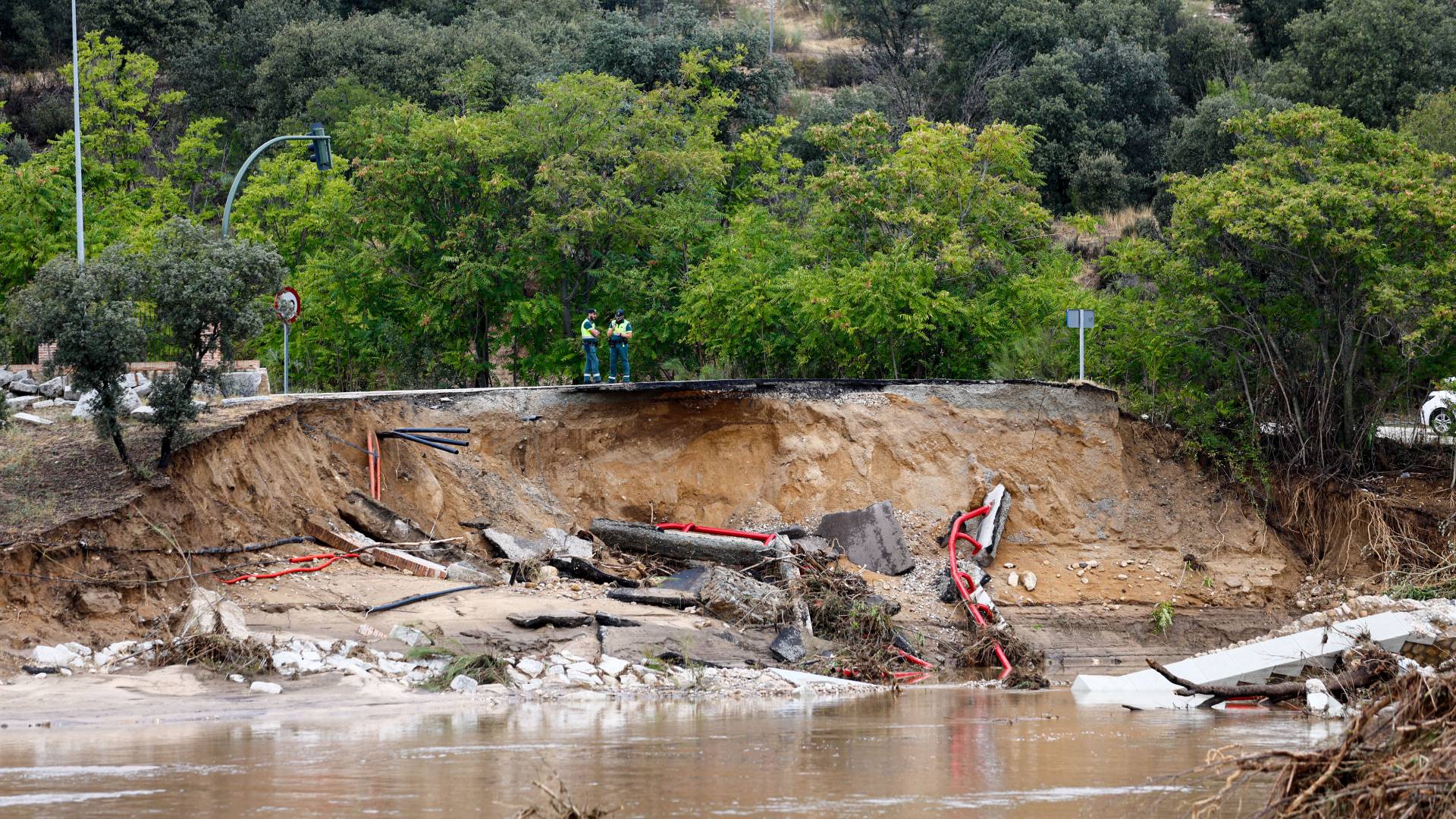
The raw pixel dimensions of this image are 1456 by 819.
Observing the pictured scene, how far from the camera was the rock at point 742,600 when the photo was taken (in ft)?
67.5

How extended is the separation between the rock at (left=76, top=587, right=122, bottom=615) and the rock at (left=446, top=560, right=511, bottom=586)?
4419mm

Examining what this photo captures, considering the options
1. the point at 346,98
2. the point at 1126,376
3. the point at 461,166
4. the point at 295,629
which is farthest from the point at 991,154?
the point at 346,98

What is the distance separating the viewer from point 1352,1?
152 feet

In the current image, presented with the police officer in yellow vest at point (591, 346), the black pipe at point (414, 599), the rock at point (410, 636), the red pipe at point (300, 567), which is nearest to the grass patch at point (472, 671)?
the rock at point (410, 636)

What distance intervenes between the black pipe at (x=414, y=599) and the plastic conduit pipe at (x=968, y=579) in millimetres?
7484

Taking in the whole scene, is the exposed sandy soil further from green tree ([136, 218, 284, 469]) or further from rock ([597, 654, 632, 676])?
rock ([597, 654, 632, 676])

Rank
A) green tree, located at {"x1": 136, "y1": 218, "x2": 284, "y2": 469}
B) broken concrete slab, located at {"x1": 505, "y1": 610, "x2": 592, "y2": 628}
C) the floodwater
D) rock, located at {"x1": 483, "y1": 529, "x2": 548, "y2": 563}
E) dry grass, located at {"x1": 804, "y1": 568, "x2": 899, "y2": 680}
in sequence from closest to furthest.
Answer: the floodwater, broken concrete slab, located at {"x1": 505, "y1": 610, "x2": 592, "y2": 628}, green tree, located at {"x1": 136, "y1": 218, "x2": 284, "y2": 469}, dry grass, located at {"x1": 804, "y1": 568, "x2": 899, "y2": 680}, rock, located at {"x1": 483, "y1": 529, "x2": 548, "y2": 563}

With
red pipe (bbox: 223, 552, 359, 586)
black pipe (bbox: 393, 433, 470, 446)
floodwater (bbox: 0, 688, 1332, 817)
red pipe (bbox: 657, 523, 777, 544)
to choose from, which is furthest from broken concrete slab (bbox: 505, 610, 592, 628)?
black pipe (bbox: 393, 433, 470, 446)

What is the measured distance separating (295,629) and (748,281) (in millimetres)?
13848

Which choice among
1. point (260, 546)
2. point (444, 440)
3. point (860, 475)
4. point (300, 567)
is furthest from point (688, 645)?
point (860, 475)

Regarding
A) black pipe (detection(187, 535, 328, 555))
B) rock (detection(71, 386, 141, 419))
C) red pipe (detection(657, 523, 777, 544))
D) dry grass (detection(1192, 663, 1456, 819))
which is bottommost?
red pipe (detection(657, 523, 777, 544))

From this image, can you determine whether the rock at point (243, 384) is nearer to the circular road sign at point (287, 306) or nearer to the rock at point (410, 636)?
the circular road sign at point (287, 306)

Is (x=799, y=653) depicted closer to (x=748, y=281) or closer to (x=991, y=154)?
(x=748, y=281)

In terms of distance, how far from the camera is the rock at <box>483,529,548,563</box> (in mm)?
22297
